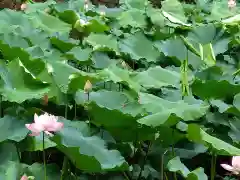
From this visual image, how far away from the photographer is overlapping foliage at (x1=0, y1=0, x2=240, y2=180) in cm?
103

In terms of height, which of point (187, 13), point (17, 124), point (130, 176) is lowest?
point (187, 13)

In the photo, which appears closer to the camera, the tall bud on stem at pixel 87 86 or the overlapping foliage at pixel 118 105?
the overlapping foliage at pixel 118 105

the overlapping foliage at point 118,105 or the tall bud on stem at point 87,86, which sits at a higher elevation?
the tall bud on stem at point 87,86

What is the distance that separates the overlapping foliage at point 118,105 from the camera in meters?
1.03

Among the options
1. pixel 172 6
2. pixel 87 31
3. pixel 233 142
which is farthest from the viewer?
pixel 172 6

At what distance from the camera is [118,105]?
118 centimetres

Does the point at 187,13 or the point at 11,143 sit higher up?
the point at 11,143

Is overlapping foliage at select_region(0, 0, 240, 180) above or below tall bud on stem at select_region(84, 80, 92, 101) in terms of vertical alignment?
below

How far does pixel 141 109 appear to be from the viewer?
114 centimetres

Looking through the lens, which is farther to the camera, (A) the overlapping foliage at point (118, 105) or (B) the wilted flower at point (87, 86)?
(B) the wilted flower at point (87, 86)

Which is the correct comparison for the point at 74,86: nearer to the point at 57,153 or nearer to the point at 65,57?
the point at 57,153

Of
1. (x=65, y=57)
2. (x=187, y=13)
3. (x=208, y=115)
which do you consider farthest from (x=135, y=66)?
(x=187, y=13)

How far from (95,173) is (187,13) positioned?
1655 mm

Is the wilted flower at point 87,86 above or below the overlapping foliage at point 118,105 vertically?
above
